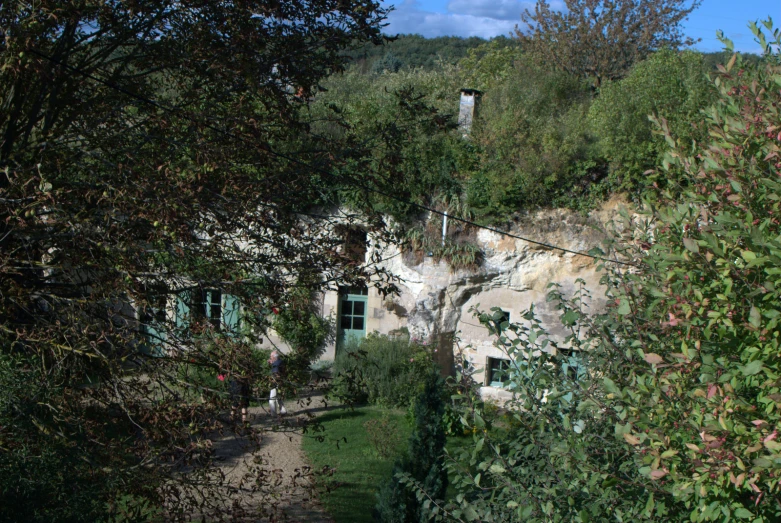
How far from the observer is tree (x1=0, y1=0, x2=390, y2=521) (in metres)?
4.25

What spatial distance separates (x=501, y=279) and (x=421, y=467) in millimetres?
6363

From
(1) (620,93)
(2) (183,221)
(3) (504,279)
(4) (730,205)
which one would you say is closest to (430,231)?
(3) (504,279)

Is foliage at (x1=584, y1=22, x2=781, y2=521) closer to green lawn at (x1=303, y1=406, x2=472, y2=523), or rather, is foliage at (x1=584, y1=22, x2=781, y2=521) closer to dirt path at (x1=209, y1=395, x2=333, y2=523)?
dirt path at (x1=209, y1=395, x2=333, y2=523)

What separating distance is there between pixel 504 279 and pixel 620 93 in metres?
3.99

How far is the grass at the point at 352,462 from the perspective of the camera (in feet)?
27.8

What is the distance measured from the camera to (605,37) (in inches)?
732

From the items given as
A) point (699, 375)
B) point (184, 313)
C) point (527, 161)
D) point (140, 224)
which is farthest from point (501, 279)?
point (699, 375)

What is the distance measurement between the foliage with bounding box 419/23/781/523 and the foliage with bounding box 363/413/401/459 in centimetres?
703

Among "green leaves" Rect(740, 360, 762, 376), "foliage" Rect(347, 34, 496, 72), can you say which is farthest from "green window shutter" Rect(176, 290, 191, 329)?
"foliage" Rect(347, 34, 496, 72)

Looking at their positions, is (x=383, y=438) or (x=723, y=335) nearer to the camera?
(x=723, y=335)

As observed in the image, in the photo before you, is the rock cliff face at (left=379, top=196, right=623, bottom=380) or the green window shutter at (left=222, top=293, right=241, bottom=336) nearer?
the green window shutter at (left=222, top=293, right=241, bottom=336)

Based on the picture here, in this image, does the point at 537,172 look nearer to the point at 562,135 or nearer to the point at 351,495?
the point at 562,135

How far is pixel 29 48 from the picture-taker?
14.5 ft

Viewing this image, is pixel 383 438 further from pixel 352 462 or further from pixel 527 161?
pixel 527 161
